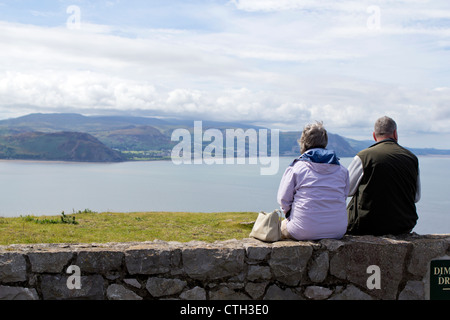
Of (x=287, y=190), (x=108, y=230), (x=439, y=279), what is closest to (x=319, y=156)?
(x=287, y=190)

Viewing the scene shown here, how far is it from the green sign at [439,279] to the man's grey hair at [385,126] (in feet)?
5.99

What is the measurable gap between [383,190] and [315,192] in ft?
3.52

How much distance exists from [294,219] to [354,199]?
1.06m

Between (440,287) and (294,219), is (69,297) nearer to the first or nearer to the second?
(294,219)

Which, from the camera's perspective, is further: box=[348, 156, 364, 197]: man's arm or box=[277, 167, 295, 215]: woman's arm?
box=[348, 156, 364, 197]: man's arm

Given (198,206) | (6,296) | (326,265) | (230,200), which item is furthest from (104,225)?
(230,200)

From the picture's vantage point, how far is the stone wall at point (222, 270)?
4.96 m

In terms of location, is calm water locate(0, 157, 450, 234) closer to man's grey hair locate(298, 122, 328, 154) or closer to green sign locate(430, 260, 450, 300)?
green sign locate(430, 260, 450, 300)

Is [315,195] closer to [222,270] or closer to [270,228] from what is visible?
[270,228]

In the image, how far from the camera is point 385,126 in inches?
231

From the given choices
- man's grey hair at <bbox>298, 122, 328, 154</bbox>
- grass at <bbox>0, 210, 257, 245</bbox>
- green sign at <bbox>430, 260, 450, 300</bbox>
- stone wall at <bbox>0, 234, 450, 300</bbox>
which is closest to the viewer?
stone wall at <bbox>0, 234, 450, 300</bbox>

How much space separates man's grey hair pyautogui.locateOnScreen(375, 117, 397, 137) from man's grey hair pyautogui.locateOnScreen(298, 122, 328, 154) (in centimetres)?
105

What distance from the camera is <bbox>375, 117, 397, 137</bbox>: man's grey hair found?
5.86 meters

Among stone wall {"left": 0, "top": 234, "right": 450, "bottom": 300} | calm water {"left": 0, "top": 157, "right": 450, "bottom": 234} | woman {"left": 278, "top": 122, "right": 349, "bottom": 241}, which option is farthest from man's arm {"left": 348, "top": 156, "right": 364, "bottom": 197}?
calm water {"left": 0, "top": 157, "right": 450, "bottom": 234}
